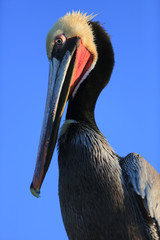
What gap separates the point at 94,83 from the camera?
4.40 m

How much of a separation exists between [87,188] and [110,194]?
28cm

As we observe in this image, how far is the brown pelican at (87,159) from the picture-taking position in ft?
12.3

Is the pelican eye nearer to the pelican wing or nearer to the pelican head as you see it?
the pelican head

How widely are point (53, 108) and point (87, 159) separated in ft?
2.39

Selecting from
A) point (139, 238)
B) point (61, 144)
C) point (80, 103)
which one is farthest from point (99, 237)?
point (80, 103)

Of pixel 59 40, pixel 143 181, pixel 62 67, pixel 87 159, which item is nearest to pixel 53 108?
pixel 62 67

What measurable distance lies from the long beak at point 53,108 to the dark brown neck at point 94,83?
259 millimetres

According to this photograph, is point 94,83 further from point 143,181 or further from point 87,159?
point 143,181

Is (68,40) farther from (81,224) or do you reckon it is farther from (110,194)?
(81,224)

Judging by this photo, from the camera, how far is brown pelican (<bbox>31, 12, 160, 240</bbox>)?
3764 millimetres

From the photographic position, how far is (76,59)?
4332mm

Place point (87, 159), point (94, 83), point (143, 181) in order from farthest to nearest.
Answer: point (94, 83) → point (143, 181) → point (87, 159)

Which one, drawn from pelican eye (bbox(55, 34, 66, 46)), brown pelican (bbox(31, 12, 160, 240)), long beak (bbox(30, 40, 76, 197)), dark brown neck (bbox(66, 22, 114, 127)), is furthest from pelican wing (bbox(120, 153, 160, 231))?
pelican eye (bbox(55, 34, 66, 46))

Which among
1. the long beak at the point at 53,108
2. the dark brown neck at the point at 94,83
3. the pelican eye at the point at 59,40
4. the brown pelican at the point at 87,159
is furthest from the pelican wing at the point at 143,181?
the pelican eye at the point at 59,40
